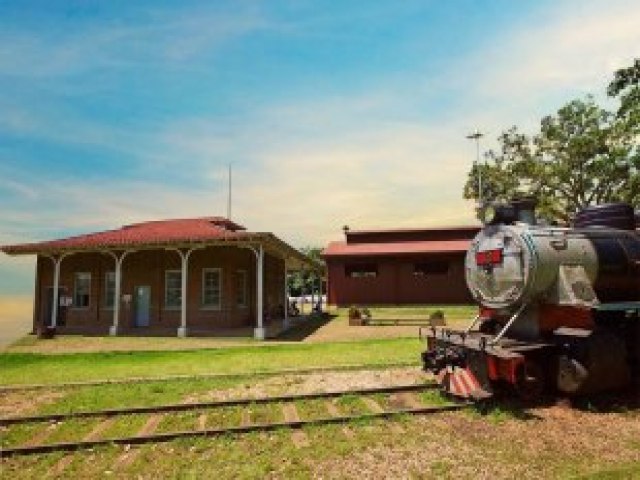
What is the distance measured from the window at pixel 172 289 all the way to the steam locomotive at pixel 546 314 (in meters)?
16.3

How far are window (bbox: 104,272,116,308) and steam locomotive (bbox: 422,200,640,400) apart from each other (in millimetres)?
18809

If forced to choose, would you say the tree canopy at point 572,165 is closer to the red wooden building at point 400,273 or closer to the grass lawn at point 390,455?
the red wooden building at point 400,273

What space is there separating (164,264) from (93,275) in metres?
3.66

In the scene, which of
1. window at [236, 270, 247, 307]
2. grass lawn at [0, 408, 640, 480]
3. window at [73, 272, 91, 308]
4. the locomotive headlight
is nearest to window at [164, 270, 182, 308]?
window at [236, 270, 247, 307]

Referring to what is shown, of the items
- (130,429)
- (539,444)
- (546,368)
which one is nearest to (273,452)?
(130,429)

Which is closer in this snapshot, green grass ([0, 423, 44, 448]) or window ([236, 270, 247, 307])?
green grass ([0, 423, 44, 448])

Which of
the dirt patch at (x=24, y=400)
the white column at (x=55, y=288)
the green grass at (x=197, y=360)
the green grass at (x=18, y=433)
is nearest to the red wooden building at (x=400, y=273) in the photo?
the green grass at (x=197, y=360)

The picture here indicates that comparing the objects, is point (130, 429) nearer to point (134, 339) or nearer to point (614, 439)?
point (614, 439)

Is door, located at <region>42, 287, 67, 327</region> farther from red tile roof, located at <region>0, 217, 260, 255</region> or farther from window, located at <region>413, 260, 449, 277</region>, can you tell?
window, located at <region>413, 260, 449, 277</region>

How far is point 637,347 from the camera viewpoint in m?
9.43

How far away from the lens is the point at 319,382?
11.0 metres

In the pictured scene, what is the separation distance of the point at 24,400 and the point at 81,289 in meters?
16.6

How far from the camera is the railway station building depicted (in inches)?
912

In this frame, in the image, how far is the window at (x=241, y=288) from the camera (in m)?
24.7
